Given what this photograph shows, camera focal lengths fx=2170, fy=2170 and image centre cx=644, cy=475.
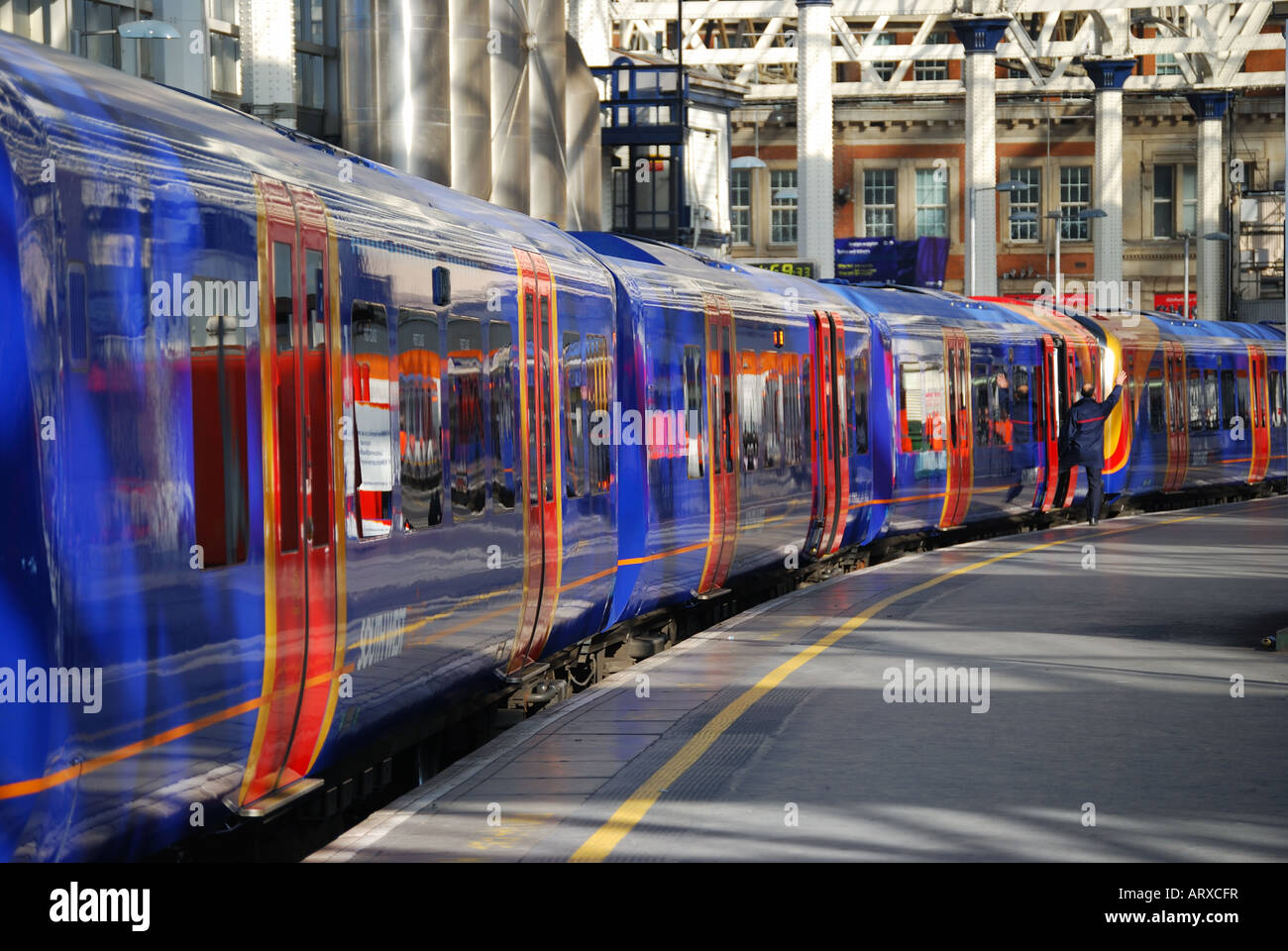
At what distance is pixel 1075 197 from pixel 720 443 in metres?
58.8

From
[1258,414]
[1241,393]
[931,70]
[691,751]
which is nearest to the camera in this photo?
[691,751]

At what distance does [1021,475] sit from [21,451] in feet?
78.0

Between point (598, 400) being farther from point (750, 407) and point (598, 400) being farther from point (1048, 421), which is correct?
point (1048, 421)

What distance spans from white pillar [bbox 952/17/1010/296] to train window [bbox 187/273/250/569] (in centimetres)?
4197

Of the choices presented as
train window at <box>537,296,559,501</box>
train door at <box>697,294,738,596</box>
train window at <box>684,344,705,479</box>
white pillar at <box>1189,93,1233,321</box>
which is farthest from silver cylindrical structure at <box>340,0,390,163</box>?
white pillar at <box>1189,93,1233,321</box>

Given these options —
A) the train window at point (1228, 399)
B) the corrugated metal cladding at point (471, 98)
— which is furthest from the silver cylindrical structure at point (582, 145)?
the train window at point (1228, 399)

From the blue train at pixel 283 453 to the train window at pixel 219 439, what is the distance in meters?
0.02

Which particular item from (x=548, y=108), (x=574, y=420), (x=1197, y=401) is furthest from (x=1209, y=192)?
(x=574, y=420)

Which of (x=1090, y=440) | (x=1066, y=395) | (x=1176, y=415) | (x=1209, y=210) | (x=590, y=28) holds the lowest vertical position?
(x=1090, y=440)

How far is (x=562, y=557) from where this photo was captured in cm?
1299

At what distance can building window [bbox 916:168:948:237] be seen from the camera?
7325 centimetres

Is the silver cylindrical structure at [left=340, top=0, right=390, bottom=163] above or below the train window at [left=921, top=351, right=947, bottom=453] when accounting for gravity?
above

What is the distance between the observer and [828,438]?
21516 millimetres

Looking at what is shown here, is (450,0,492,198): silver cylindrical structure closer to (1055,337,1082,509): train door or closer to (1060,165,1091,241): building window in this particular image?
(1055,337,1082,509): train door
